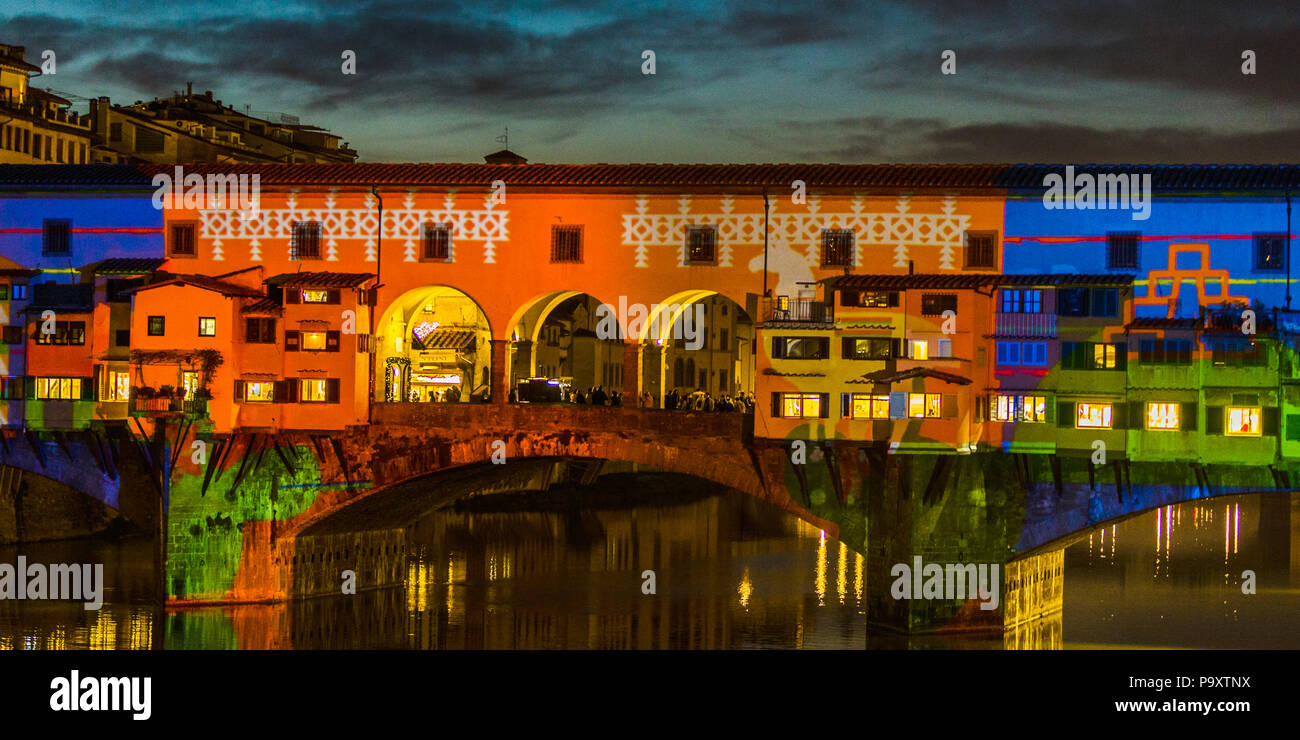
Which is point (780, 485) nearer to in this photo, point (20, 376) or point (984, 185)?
point (984, 185)

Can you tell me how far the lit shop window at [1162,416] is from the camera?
44250mm

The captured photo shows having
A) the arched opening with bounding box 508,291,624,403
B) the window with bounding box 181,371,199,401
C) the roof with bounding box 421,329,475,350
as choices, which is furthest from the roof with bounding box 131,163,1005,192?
the arched opening with bounding box 508,291,624,403

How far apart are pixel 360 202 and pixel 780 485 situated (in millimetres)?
14518

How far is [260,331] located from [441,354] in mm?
17098

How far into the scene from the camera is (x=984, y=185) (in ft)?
151

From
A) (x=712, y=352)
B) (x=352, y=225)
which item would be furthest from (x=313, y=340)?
(x=712, y=352)

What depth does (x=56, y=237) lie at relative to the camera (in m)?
51.5

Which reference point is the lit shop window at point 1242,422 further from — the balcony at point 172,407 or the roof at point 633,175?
the balcony at point 172,407

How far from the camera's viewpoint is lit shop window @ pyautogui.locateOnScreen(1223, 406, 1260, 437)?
43469 millimetres

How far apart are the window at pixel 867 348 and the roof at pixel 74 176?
67.8ft

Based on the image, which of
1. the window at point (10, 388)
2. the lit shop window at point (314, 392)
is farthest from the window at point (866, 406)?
the window at point (10, 388)

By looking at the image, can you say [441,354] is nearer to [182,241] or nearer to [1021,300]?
[182,241]

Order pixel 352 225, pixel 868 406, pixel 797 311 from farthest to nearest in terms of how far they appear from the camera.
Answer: pixel 352 225 → pixel 797 311 → pixel 868 406

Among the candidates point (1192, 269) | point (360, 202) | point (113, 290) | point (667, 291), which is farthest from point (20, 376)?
point (1192, 269)
